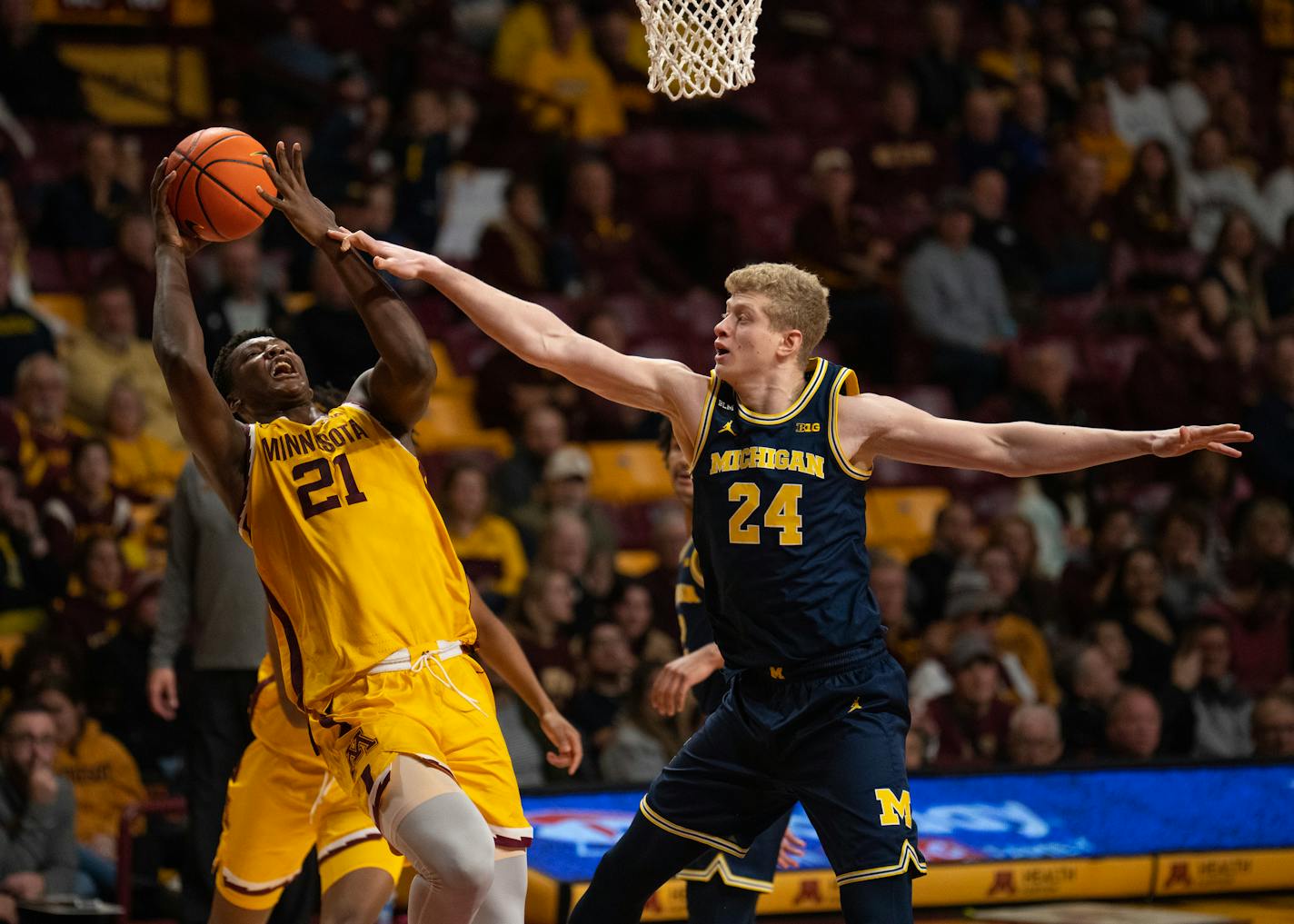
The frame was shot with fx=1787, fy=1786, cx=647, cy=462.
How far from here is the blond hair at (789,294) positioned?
16.6ft

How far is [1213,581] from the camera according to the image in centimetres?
1141

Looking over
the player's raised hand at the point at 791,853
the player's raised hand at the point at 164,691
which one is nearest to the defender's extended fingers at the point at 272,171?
the player's raised hand at the point at 164,691

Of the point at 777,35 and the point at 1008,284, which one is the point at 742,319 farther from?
the point at 777,35

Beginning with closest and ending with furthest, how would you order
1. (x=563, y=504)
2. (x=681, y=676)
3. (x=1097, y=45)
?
(x=681, y=676), (x=563, y=504), (x=1097, y=45)

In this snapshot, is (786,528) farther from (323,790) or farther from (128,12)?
(128,12)

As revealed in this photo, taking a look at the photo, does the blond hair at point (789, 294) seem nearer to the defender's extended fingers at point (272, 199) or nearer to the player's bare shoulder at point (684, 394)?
the player's bare shoulder at point (684, 394)

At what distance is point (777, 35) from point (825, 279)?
3495 millimetres

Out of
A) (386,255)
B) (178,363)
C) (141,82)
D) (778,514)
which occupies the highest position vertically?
(141,82)

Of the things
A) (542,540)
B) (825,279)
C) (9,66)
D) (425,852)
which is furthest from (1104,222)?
(425,852)

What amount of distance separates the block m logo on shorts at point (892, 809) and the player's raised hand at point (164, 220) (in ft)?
7.99

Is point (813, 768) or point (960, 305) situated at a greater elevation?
point (960, 305)

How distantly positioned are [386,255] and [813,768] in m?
1.84

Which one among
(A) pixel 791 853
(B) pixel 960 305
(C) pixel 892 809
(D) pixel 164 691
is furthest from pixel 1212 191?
(C) pixel 892 809

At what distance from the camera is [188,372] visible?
15.4 ft
